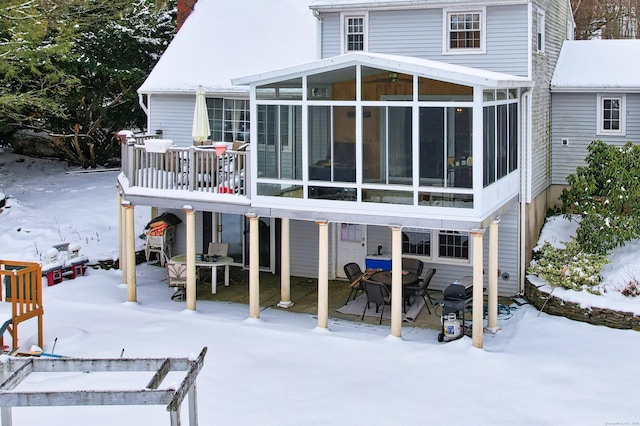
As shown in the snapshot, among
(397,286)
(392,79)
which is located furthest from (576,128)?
(397,286)

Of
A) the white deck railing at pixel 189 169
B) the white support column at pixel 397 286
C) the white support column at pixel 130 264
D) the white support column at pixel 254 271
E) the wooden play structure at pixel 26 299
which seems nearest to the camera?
the wooden play structure at pixel 26 299

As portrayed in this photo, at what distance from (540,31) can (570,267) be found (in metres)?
5.83

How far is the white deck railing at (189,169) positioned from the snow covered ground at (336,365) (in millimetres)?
2679

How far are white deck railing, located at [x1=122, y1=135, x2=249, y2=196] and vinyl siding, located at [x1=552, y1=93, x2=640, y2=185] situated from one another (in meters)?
8.35

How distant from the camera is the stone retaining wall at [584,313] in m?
14.7

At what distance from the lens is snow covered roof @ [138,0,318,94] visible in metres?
19.5

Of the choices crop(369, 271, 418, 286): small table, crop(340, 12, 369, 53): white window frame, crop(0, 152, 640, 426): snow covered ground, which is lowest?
crop(0, 152, 640, 426): snow covered ground

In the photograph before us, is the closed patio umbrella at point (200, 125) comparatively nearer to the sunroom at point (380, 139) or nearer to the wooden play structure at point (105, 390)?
the sunroom at point (380, 139)

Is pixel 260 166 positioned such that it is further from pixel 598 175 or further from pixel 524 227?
pixel 598 175

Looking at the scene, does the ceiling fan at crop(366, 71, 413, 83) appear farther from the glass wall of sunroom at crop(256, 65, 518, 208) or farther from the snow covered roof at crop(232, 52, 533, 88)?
the snow covered roof at crop(232, 52, 533, 88)

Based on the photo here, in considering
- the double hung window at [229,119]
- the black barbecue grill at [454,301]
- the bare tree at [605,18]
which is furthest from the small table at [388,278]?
the bare tree at [605,18]

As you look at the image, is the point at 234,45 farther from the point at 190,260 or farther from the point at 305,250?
the point at 190,260

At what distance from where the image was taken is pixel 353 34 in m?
18.3

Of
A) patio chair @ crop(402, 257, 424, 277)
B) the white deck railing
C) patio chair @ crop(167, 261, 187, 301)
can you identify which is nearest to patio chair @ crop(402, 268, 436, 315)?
patio chair @ crop(402, 257, 424, 277)
